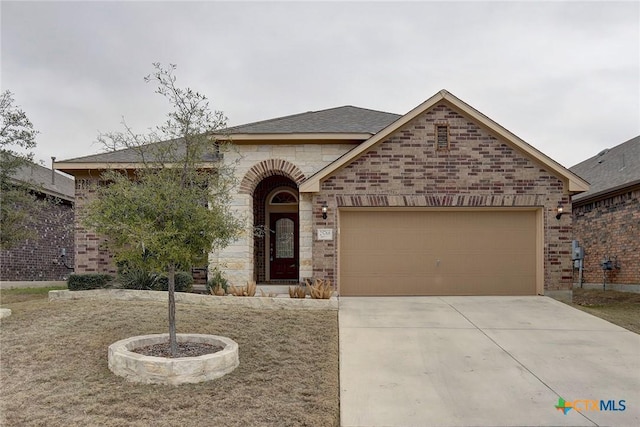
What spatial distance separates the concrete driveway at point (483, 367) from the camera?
5.98 meters

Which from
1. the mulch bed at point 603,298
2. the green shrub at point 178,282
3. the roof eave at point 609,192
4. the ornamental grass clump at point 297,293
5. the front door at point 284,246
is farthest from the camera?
the front door at point 284,246

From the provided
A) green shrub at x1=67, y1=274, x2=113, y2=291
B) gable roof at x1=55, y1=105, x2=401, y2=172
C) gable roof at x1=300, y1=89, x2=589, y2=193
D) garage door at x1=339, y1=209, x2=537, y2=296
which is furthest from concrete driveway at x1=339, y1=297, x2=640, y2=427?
green shrub at x1=67, y1=274, x2=113, y2=291

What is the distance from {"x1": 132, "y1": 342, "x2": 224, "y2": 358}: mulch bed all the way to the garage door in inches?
234

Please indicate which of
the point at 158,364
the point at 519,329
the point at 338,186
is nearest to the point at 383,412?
the point at 158,364

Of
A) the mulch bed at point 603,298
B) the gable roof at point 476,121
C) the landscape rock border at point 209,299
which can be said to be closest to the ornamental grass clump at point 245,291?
the landscape rock border at point 209,299

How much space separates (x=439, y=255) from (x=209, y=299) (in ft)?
19.3

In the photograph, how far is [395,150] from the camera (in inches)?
527

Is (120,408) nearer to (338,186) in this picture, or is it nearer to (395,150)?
(338,186)

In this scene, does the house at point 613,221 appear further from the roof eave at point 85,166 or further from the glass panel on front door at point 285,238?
the roof eave at point 85,166

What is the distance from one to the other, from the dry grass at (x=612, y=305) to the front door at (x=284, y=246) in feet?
26.6

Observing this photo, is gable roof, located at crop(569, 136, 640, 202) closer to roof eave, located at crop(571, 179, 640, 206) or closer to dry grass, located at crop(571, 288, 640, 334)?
roof eave, located at crop(571, 179, 640, 206)

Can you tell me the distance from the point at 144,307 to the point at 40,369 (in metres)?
3.39

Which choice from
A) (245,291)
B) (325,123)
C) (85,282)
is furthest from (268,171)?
(85,282)

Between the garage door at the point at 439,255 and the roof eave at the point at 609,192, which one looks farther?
the roof eave at the point at 609,192
